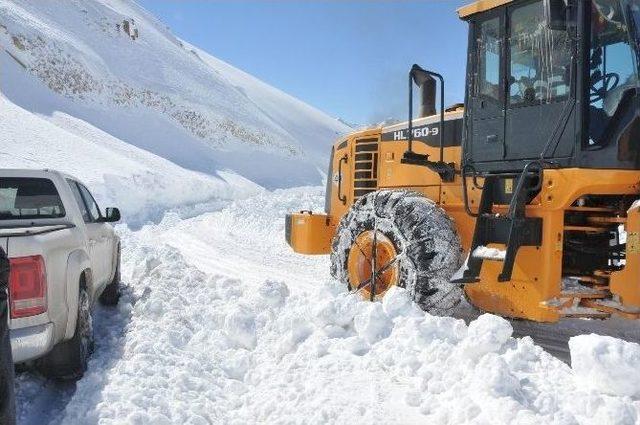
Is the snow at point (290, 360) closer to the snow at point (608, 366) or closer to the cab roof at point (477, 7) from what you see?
the snow at point (608, 366)

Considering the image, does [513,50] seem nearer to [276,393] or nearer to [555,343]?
[555,343]

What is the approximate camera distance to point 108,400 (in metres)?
3.49

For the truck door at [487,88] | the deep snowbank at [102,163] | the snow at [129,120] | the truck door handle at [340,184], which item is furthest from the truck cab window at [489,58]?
the snow at [129,120]

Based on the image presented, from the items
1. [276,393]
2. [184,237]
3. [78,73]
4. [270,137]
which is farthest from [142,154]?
[276,393]

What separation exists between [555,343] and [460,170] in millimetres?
1829

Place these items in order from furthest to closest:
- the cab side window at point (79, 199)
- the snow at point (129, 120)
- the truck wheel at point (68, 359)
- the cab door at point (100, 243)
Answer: the snow at point (129, 120), the cab side window at point (79, 199), the cab door at point (100, 243), the truck wheel at point (68, 359)

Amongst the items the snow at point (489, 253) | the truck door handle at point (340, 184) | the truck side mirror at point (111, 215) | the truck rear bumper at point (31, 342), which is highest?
the truck door handle at point (340, 184)

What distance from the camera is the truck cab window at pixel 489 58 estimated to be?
5.06 meters

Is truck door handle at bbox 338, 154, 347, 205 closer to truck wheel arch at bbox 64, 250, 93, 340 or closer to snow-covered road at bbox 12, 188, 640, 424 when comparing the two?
snow-covered road at bbox 12, 188, 640, 424

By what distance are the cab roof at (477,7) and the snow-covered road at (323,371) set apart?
2672mm

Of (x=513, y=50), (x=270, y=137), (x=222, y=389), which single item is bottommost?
(x=222, y=389)

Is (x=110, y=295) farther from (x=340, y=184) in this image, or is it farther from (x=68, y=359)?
(x=340, y=184)

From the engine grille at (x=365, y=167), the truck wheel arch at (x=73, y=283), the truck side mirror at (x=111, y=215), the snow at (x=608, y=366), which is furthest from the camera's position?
the engine grille at (x=365, y=167)

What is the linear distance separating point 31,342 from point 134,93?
33.9 meters
